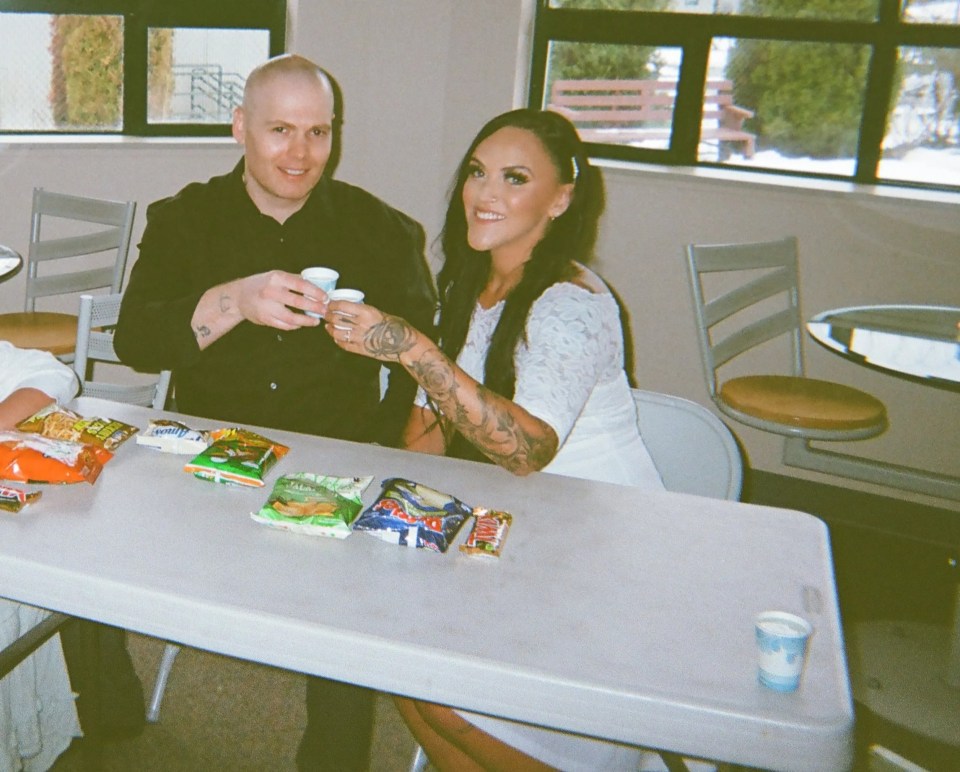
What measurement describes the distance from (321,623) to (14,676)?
3.06 feet

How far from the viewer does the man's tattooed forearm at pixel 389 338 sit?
5.16 feet

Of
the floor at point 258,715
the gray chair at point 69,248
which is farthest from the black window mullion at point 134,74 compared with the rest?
the floor at point 258,715

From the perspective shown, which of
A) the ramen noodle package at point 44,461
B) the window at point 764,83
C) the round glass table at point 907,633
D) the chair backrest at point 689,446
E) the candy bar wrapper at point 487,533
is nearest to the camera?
the candy bar wrapper at point 487,533

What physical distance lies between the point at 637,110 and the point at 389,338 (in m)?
2.70

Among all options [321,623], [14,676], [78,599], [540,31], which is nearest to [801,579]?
[321,623]

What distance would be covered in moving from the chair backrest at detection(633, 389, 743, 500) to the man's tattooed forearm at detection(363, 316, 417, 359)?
1.65ft

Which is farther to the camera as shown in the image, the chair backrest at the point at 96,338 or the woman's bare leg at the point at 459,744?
the chair backrest at the point at 96,338

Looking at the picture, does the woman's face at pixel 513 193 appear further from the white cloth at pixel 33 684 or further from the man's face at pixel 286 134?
the white cloth at pixel 33 684

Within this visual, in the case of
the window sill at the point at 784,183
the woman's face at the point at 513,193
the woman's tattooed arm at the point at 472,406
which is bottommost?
the woman's tattooed arm at the point at 472,406

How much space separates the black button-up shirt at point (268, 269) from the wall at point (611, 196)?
68.5 inches

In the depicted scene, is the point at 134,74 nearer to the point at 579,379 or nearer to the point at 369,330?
the point at 369,330

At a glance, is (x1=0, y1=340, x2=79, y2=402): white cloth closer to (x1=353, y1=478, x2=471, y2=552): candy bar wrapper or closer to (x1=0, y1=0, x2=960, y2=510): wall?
(x1=353, y1=478, x2=471, y2=552): candy bar wrapper

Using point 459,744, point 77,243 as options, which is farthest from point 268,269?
point 77,243

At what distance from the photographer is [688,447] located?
1844 mm
